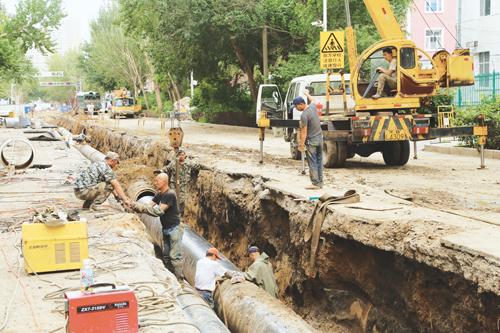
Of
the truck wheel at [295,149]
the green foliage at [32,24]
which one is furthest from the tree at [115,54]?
the truck wheel at [295,149]

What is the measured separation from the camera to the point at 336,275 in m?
9.88

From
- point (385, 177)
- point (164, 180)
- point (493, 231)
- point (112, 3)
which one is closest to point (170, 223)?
point (164, 180)

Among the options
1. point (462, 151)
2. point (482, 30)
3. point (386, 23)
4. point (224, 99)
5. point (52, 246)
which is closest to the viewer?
point (52, 246)

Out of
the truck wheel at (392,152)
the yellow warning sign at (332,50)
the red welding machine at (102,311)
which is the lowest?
the red welding machine at (102,311)

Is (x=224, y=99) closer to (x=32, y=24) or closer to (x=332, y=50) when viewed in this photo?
(x=32, y=24)

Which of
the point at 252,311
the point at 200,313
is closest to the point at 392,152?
the point at 252,311

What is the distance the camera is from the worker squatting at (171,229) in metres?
9.48

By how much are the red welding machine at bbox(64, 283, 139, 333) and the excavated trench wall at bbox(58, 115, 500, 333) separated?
10.9 ft

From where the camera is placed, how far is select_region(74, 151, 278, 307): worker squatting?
948cm

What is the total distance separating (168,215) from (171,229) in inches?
11.3

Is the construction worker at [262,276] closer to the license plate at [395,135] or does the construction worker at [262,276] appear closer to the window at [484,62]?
the license plate at [395,135]

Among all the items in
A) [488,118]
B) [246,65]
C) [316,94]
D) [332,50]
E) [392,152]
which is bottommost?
[392,152]

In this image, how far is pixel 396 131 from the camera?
15.5 meters

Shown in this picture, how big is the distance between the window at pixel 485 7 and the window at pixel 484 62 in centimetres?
201
